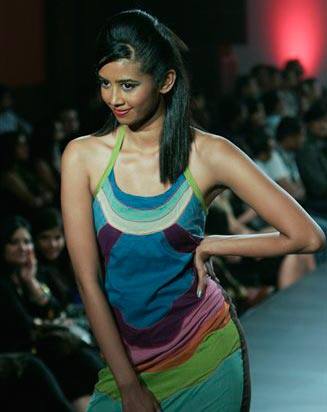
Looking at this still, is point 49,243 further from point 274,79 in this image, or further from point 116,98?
point 274,79

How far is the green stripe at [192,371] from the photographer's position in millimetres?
1576

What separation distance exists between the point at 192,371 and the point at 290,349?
191cm

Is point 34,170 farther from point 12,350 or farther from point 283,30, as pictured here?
point 283,30

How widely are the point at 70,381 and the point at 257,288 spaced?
6.27 feet

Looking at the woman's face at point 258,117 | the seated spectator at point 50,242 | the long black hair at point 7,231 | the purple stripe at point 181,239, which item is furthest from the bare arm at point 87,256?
the woman's face at point 258,117

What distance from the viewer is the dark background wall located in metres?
8.78

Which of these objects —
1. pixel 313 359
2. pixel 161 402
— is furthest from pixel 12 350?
pixel 161 402

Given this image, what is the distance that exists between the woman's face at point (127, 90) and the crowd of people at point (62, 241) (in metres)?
0.12

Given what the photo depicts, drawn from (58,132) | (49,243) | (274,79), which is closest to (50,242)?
(49,243)

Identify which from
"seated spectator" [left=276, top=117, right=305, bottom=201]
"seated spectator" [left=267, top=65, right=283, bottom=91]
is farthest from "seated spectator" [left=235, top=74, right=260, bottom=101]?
"seated spectator" [left=276, top=117, right=305, bottom=201]

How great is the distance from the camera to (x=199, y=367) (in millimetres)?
1578

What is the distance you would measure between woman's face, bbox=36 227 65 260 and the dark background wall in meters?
4.12

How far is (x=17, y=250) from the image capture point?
3.75 metres

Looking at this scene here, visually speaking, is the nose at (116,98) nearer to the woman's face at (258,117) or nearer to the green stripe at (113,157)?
the green stripe at (113,157)
